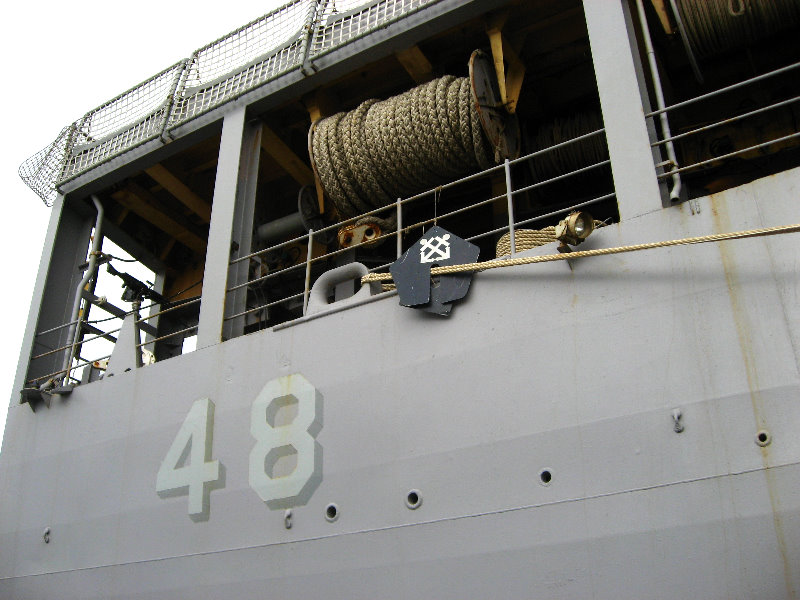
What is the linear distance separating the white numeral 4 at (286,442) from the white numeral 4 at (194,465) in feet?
1.21

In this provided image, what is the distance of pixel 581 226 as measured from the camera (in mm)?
3984

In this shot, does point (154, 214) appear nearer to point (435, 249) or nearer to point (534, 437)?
point (435, 249)

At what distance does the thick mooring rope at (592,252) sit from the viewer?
11.2 ft

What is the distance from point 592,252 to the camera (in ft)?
12.8

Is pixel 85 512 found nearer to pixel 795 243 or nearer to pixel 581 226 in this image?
pixel 581 226

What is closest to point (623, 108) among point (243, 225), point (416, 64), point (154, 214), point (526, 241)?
point (526, 241)

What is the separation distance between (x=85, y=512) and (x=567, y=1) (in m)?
5.21

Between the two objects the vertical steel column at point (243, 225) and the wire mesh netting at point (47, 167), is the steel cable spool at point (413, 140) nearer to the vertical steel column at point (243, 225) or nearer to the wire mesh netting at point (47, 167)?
the vertical steel column at point (243, 225)

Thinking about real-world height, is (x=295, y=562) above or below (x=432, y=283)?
below

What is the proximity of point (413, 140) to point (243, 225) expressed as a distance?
5.21ft

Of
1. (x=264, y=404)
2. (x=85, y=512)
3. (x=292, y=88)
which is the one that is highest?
(x=292, y=88)

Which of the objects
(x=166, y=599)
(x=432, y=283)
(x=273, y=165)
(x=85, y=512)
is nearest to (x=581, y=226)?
(x=432, y=283)

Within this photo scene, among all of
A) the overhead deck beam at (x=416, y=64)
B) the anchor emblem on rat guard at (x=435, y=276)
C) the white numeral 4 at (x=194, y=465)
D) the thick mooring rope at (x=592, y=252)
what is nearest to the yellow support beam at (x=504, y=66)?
the overhead deck beam at (x=416, y=64)

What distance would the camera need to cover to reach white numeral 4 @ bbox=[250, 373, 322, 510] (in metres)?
4.46
